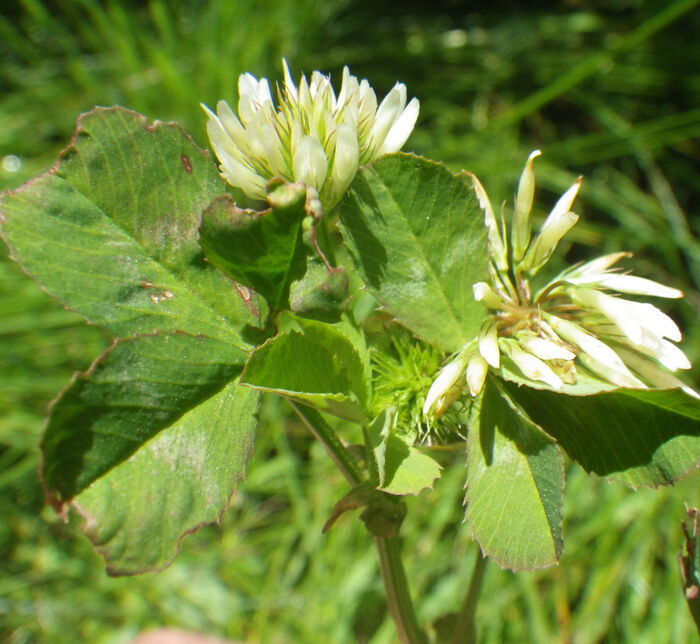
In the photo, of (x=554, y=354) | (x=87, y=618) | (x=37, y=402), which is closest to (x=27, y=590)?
(x=87, y=618)

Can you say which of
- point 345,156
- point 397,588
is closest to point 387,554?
point 397,588

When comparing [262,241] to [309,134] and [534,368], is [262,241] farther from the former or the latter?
[534,368]

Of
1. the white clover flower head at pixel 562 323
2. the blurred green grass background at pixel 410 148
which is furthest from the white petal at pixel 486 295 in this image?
the blurred green grass background at pixel 410 148

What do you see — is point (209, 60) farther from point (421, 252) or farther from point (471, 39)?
point (421, 252)

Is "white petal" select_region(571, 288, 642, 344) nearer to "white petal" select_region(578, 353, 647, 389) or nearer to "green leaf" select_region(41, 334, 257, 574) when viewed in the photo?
"white petal" select_region(578, 353, 647, 389)

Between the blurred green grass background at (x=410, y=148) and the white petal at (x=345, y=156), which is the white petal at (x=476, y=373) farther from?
the blurred green grass background at (x=410, y=148)

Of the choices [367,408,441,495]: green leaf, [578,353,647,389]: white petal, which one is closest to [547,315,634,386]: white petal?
[578,353,647,389]: white petal

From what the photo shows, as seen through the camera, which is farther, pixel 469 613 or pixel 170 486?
pixel 469 613
